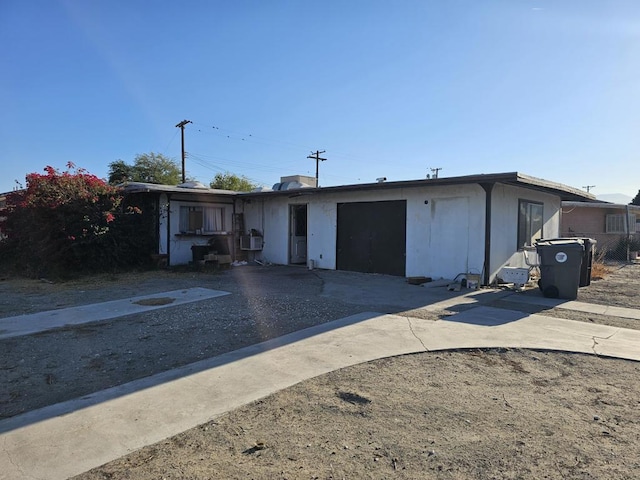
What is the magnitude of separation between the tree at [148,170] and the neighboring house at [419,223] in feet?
99.6

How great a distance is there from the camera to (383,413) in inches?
139

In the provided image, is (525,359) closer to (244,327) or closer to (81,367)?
(244,327)

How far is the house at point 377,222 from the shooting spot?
36.7 ft

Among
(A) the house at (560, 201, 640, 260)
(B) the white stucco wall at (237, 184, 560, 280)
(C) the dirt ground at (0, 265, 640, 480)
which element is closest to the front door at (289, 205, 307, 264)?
(B) the white stucco wall at (237, 184, 560, 280)

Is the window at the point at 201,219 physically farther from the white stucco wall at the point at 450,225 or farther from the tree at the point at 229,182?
the tree at the point at 229,182

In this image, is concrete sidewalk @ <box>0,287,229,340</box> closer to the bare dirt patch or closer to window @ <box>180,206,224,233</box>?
the bare dirt patch

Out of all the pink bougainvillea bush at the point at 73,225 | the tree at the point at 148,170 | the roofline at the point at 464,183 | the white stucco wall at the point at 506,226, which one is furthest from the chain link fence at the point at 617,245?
the tree at the point at 148,170

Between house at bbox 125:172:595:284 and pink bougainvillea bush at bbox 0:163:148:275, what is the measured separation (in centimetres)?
111

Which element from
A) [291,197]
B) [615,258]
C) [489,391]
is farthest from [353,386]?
[615,258]

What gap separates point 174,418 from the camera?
3.40 m

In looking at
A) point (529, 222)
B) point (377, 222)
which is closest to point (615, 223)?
point (529, 222)

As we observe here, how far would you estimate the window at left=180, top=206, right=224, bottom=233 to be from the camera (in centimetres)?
1555

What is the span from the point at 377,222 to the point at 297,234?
413 centimetres

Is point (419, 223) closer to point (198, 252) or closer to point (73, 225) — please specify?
point (198, 252)
